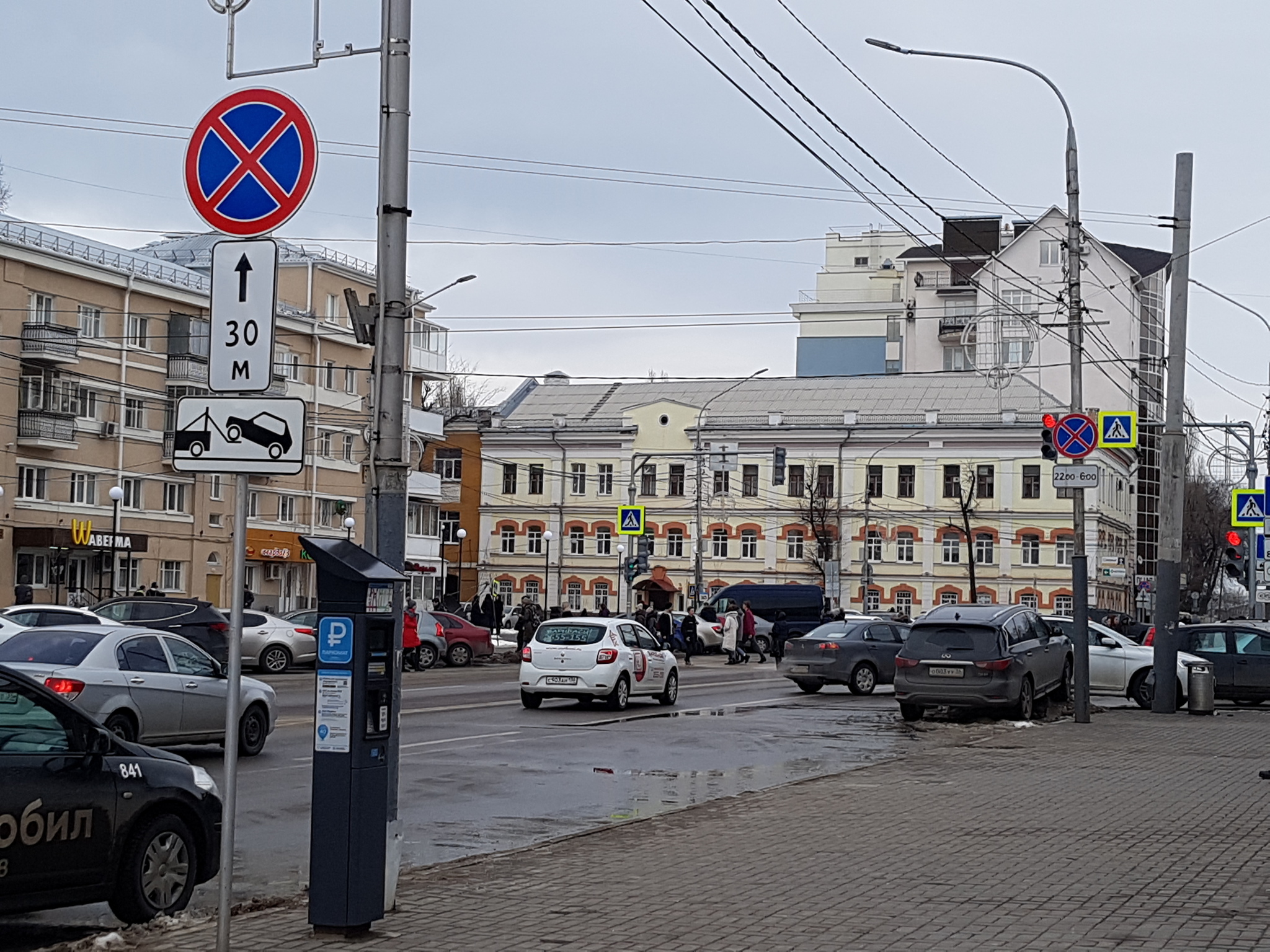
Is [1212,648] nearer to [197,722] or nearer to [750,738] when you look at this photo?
[750,738]

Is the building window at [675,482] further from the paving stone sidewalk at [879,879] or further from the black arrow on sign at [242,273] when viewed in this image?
the black arrow on sign at [242,273]

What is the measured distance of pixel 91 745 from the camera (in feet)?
28.3

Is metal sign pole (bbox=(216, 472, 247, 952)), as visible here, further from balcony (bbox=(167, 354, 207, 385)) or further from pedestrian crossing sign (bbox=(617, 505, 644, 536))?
balcony (bbox=(167, 354, 207, 385))

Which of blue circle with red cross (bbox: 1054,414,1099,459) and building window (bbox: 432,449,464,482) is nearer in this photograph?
blue circle with red cross (bbox: 1054,414,1099,459)

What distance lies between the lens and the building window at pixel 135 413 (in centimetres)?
6066

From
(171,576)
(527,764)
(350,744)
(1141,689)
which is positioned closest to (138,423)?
(171,576)

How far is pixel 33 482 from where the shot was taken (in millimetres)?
56125

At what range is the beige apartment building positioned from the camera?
55.2 meters

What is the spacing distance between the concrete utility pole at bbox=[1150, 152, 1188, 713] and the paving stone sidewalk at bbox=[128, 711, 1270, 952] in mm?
10226

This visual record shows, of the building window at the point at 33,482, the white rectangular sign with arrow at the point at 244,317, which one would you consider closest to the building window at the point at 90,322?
the building window at the point at 33,482

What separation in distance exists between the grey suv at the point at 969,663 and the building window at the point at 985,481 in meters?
58.4

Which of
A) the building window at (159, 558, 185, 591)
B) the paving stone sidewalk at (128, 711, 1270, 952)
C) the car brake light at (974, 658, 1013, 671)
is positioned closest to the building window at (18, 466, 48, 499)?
the building window at (159, 558, 185, 591)

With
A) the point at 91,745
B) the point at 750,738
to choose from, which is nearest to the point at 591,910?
the point at 91,745

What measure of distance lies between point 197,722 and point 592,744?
5.53 m
